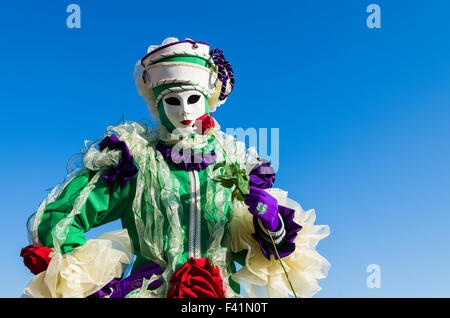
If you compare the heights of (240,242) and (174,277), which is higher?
(240,242)

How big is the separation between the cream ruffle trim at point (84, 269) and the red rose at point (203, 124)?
0.88 m

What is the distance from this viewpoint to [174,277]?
2.86 meters

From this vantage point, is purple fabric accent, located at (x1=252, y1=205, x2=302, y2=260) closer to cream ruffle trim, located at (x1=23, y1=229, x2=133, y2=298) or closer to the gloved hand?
the gloved hand

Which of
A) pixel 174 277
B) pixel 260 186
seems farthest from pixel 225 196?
pixel 174 277

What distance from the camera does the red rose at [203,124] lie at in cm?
330

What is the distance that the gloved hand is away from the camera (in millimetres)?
2877

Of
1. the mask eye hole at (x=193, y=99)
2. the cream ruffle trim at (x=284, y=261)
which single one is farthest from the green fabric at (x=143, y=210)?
the mask eye hole at (x=193, y=99)

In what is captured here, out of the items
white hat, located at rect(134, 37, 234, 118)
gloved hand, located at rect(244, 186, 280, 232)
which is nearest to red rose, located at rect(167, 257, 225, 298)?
gloved hand, located at rect(244, 186, 280, 232)

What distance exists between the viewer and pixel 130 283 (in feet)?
9.53

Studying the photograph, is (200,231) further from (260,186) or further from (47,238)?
(47,238)

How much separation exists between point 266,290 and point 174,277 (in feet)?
1.83
